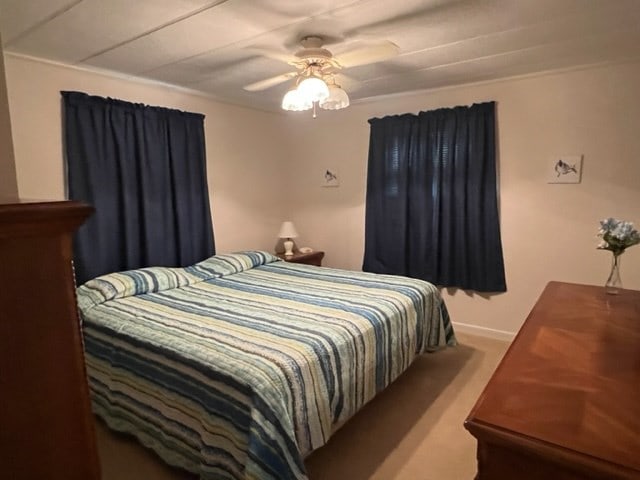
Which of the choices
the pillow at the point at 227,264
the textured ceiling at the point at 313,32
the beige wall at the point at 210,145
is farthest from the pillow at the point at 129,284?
the textured ceiling at the point at 313,32

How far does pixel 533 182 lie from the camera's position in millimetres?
3346

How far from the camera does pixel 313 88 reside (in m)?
2.24

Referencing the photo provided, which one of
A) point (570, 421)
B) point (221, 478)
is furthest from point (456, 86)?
point (221, 478)

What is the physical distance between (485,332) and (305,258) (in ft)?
6.28

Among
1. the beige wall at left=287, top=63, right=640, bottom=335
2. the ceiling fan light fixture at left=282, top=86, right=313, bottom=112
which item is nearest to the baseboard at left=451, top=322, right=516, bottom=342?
the beige wall at left=287, top=63, right=640, bottom=335

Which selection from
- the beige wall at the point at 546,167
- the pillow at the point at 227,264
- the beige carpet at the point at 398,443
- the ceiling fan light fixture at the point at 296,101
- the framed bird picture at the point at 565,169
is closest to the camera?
the beige carpet at the point at 398,443

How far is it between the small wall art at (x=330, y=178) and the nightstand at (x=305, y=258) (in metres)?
0.78

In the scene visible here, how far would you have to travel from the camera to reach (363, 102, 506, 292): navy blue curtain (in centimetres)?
351

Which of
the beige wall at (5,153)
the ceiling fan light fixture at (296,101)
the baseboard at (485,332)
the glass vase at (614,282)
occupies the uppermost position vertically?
the ceiling fan light fixture at (296,101)

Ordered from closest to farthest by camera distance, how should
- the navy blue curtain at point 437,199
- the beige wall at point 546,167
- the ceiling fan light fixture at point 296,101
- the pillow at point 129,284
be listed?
the ceiling fan light fixture at point 296,101 → the pillow at point 129,284 → the beige wall at point 546,167 → the navy blue curtain at point 437,199

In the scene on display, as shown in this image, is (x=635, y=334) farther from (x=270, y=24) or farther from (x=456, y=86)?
(x=456, y=86)

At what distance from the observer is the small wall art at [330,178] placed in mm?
4410

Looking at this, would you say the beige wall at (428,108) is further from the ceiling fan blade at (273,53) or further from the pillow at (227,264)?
the ceiling fan blade at (273,53)

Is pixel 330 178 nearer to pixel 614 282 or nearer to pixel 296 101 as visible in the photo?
pixel 296 101
